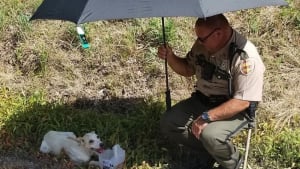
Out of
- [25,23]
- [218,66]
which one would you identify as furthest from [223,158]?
[25,23]

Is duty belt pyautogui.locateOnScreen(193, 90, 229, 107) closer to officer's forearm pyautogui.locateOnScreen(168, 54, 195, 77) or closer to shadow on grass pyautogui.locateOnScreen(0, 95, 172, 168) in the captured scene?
officer's forearm pyautogui.locateOnScreen(168, 54, 195, 77)

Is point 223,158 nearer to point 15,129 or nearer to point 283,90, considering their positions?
point 283,90

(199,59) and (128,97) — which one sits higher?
(199,59)

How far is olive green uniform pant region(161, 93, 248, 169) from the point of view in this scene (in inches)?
150

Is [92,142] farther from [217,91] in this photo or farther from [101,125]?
[217,91]

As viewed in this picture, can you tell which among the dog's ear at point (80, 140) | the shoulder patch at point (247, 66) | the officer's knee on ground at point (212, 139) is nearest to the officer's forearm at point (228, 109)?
the officer's knee on ground at point (212, 139)

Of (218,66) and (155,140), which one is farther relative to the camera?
(155,140)

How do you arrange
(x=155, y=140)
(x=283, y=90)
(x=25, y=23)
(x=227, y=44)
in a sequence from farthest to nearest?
1. (x=25, y=23)
2. (x=283, y=90)
3. (x=155, y=140)
4. (x=227, y=44)

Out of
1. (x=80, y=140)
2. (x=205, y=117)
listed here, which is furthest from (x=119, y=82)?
(x=205, y=117)

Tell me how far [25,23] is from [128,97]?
5.12 feet

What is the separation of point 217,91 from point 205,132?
333 millimetres

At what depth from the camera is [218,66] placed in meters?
3.83

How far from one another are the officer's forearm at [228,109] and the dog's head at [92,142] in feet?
3.22

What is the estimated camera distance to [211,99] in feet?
13.2
